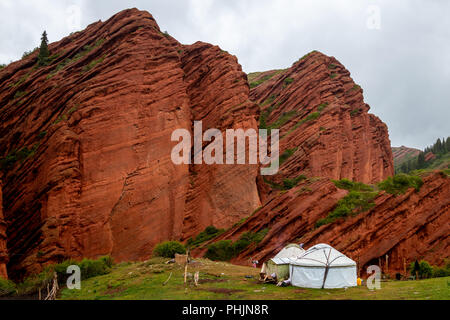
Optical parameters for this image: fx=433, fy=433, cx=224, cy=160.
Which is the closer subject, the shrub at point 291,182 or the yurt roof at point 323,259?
the yurt roof at point 323,259

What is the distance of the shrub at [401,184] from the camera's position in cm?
4203

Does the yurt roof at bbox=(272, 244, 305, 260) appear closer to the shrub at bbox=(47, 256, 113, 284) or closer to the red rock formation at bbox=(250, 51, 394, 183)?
the shrub at bbox=(47, 256, 113, 284)

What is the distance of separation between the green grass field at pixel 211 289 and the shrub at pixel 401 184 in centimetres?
1921

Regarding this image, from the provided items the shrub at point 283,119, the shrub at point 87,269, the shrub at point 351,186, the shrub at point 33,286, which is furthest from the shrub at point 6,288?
the shrub at point 283,119

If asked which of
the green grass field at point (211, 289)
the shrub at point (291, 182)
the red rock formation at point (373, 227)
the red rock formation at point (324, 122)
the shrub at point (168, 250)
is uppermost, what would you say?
the red rock formation at point (324, 122)

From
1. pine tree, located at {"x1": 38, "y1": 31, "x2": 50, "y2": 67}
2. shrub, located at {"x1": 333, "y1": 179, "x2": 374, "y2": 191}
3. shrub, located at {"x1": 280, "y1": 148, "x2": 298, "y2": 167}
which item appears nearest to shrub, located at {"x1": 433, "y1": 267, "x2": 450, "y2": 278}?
shrub, located at {"x1": 333, "y1": 179, "x2": 374, "y2": 191}

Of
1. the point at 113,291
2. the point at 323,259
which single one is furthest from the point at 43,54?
the point at 323,259

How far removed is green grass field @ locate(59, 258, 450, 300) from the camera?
19156 millimetres

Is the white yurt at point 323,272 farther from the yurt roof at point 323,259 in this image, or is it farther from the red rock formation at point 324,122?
the red rock formation at point 324,122

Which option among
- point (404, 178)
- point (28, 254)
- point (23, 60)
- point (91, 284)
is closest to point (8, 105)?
point (23, 60)

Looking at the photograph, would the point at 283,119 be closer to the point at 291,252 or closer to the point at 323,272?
the point at 291,252

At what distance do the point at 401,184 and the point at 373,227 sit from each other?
6.15 metres

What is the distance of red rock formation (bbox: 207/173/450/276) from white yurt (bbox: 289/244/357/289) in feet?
53.4

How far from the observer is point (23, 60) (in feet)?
178
